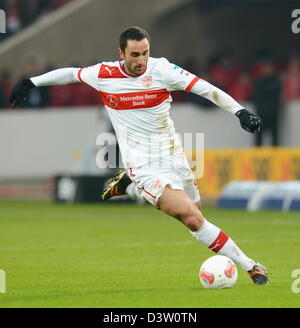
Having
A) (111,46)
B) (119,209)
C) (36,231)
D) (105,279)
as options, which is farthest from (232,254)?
(111,46)

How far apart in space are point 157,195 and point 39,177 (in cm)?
1773

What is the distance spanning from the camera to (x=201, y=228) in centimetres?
955

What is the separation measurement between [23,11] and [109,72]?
20.6m

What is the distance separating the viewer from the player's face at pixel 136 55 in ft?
31.3

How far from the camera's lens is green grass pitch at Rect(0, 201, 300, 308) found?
8.87m

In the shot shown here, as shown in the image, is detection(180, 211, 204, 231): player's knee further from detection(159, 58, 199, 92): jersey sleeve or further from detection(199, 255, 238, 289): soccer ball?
detection(159, 58, 199, 92): jersey sleeve

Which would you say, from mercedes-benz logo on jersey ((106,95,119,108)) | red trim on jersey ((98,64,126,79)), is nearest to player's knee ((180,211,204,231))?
mercedes-benz logo on jersey ((106,95,119,108))

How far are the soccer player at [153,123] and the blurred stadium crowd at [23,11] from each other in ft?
63.1

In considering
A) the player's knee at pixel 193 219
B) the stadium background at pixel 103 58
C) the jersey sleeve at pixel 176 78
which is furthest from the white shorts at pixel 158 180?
the stadium background at pixel 103 58

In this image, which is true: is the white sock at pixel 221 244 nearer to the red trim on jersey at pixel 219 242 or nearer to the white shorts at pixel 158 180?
the red trim on jersey at pixel 219 242

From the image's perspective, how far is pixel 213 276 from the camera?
930 cm

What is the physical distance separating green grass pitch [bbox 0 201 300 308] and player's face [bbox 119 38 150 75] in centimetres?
195

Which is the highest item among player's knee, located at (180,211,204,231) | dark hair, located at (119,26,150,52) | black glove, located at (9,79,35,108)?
dark hair, located at (119,26,150,52)

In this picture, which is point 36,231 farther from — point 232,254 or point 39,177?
point 39,177
